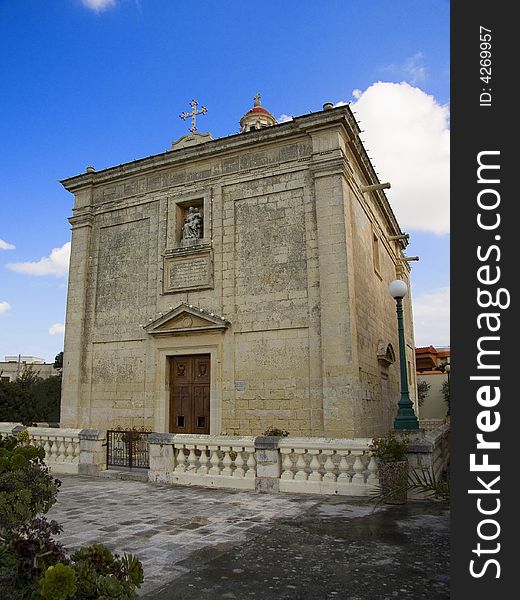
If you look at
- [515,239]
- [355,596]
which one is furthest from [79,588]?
[515,239]

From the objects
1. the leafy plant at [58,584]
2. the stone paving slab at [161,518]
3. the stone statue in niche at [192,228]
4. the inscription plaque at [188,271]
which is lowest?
the stone paving slab at [161,518]

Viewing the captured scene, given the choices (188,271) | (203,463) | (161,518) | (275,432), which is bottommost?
(161,518)

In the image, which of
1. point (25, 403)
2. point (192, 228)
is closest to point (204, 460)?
point (192, 228)

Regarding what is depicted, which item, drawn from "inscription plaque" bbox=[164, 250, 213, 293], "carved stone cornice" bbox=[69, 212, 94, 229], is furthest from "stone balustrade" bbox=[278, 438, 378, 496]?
"carved stone cornice" bbox=[69, 212, 94, 229]

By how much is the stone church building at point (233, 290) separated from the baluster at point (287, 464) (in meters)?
2.82

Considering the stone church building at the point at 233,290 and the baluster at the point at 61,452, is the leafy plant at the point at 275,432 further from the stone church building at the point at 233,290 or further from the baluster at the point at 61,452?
the baluster at the point at 61,452

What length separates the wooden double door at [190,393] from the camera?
12227 mm

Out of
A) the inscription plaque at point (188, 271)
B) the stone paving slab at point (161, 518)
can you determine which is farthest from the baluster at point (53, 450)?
the inscription plaque at point (188, 271)

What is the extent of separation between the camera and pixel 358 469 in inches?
287

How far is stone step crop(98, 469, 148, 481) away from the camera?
29.8ft

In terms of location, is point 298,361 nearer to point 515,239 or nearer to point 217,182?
point 217,182

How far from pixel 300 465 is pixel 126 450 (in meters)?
5.16

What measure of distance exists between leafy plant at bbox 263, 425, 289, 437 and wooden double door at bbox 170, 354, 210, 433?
5.87ft

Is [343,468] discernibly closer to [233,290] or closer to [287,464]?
[287,464]
